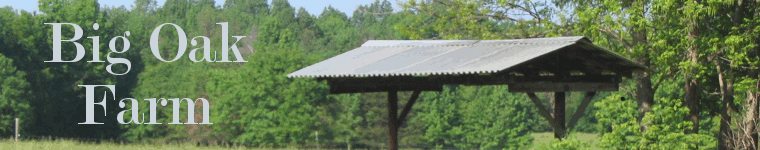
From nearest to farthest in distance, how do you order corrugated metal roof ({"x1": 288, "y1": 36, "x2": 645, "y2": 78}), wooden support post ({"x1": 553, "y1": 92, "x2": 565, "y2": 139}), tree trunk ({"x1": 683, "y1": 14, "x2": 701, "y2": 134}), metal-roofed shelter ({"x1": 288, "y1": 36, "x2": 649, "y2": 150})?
corrugated metal roof ({"x1": 288, "y1": 36, "x2": 645, "y2": 78}), metal-roofed shelter ({"x1": 288, "y1": 36, "x2": 649, "y2": 150}), wooden support post ({"x1": 553, "y1": 92, "x2": 565, "y2": 139}), tree trunk ({"x1": 683, "y1": 14, "x2": 701, "y2": 134})

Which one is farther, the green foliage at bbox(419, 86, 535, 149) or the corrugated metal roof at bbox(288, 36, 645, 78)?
the green foliage at bbox(419, 86, 535, 149)

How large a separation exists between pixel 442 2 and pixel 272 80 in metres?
26.3

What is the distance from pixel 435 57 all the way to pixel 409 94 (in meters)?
36.9

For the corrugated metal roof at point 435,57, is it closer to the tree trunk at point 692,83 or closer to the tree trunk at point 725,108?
the tree trunk at point 692,83

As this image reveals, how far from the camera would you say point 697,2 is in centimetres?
1544

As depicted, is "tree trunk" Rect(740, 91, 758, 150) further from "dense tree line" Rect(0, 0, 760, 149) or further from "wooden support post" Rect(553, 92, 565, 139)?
"wooden support post" Rect(553, 92, 565, 139)

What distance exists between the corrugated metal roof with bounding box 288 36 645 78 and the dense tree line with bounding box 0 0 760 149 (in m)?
3.39

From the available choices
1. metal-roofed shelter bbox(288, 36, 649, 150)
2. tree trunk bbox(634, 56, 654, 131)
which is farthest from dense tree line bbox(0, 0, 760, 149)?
metal-roofed shelter bbox(288, 36, 649, 150)

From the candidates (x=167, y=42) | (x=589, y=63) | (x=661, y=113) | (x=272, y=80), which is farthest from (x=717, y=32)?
(x=167, y=42)

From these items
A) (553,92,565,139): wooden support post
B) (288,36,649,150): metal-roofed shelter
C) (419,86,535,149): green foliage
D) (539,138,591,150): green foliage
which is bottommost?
(419,86,535,149): green foliage

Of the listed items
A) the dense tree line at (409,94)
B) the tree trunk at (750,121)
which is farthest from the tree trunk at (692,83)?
the tree trunk at (750,121)

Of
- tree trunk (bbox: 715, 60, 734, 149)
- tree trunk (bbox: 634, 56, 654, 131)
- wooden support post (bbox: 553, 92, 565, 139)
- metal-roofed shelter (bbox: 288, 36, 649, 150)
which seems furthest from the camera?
tree trunk (bbox: 634, 56, 654, 131)

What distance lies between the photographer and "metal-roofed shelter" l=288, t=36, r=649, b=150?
34.9 feet

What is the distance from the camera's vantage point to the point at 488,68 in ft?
33.0
